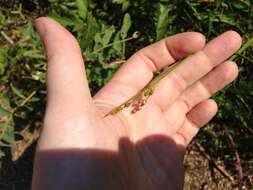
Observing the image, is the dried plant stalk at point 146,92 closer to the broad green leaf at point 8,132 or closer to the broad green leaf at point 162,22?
the broad green leaf at point 162,22

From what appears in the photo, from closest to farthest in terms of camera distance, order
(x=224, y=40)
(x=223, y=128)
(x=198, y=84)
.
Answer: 1. (x=224, y=40)
2. (x=198, y=84)
3. (x=223, y=128)

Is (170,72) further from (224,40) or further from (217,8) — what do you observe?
(217,8)

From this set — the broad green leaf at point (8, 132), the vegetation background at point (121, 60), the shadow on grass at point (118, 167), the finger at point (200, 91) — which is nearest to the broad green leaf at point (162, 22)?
the vegetation background at point (121, 60)

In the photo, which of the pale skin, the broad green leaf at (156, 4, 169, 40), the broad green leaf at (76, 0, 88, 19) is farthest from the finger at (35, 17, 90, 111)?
the broad green leaf at (156, 4, 169, 40)

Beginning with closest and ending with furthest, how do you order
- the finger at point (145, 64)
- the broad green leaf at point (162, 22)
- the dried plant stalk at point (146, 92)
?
the dried plant stalk at point (146, 92)
the finger at point (145, 64)
the broad green leaf at point (162, 22)

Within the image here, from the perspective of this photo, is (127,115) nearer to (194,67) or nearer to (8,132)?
(194,67)

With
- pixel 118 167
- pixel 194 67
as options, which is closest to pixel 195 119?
pixel 194 67

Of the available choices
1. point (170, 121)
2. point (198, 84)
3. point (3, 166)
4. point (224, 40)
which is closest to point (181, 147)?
point (170, 121)
